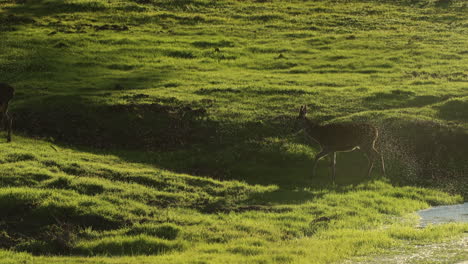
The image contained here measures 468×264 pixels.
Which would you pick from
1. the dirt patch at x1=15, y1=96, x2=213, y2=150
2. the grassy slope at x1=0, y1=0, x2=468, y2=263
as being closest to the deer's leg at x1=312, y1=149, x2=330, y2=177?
the grassy slope at x1=0, y1=0, x2=468, y2=263

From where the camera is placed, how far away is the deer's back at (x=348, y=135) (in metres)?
23.7

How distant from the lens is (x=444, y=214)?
66.5 feet

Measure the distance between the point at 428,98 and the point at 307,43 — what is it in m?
18.0

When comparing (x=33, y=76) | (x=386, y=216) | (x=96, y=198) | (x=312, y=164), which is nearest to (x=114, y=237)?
(x=96, y=198)

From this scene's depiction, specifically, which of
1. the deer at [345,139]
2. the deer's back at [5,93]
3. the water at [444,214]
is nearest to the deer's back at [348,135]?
the deer at [345,139]

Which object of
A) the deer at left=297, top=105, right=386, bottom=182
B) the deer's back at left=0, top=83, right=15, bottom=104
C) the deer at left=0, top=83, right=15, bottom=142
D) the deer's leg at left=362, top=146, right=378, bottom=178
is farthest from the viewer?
the deer's back at left=0, top=83, right=15, bottom=104

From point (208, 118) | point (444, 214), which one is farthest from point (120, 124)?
point (444, 214)

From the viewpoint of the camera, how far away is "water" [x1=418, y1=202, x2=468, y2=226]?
1930 cm

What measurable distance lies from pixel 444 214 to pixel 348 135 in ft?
15.4

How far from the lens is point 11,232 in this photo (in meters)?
17.4

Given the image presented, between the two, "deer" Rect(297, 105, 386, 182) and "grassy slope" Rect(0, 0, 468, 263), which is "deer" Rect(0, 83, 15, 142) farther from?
"deer" Rect(297, 105, 386, 182)

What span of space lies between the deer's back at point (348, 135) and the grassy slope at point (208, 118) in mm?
1396

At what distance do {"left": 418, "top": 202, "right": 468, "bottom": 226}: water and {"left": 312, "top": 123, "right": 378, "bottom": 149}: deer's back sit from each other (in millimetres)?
3573

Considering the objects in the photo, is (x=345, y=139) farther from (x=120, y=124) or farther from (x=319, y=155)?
(x=120, y=124)
